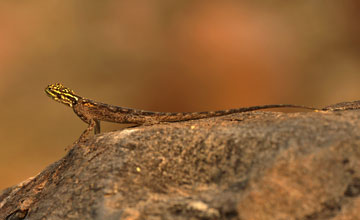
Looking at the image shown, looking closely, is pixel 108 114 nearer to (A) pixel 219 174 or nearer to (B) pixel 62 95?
(B) pixel 62 95

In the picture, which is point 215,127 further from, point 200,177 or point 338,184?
point 338,184

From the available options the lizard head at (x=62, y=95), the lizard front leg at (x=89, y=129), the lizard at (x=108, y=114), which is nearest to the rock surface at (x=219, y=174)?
the lizard at (x=108, y=114)

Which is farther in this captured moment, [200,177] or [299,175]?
[200,177]

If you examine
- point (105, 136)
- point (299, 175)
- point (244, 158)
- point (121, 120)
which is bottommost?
point (299, 175)

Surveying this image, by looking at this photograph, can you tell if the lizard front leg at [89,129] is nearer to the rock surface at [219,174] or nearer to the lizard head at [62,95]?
the lizard head at [62,95]

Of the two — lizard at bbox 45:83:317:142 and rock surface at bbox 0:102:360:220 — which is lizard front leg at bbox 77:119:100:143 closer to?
lizard at bbox 45:83:317:142

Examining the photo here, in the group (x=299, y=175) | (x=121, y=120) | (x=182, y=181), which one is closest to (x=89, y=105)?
(x=121, y=120)

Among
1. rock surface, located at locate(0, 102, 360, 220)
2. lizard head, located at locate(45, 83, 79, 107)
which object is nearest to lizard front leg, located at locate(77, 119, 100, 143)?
lizard head, located at locate(45, 83, 79, 107)
